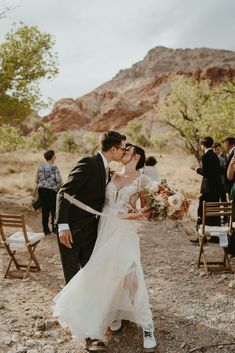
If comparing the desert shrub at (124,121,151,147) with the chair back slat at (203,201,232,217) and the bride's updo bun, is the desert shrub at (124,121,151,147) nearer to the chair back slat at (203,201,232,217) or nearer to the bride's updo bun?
the chair back slat at (203,201,232,217)

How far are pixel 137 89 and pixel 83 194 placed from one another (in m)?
170

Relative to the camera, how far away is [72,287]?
4.88m

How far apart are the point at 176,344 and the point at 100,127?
145 m

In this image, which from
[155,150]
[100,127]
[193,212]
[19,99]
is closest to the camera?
[193,212]

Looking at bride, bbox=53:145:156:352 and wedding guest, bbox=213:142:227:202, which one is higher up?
wedding guest, bbox=213:142:227:202

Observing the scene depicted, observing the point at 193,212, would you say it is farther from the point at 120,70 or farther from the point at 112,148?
the point at 120,70

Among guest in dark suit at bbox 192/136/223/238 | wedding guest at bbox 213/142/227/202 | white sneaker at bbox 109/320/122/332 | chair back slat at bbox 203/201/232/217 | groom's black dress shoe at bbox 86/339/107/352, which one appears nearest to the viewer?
groom's black dress shoe at bbox 86/339/107/352

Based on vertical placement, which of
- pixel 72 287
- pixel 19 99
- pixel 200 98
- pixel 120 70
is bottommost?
pixel 72 287

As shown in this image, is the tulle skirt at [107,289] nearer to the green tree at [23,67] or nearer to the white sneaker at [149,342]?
the white sneaker at [149,342]

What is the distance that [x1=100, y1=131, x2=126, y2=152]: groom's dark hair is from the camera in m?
5.05

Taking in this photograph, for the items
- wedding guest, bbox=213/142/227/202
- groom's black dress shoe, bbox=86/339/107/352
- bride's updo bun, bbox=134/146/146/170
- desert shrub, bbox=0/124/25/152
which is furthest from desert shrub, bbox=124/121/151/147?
groom's black dress shoe, bbox=86/339/107/352

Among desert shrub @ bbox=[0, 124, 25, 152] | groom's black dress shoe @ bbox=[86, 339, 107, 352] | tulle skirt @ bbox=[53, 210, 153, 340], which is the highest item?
desert shrub @ bbox=[0, 124, 25, 152]

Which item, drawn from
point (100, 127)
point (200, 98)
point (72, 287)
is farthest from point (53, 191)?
point (100, 127)

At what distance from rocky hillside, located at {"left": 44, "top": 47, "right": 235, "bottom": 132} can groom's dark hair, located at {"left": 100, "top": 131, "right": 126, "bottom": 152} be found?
431 feet
